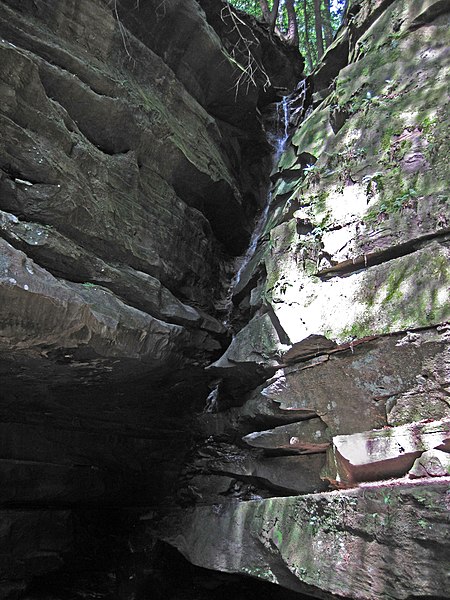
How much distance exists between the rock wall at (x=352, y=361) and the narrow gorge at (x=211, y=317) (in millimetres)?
24

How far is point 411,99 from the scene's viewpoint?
565cm

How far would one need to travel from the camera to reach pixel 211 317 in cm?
724

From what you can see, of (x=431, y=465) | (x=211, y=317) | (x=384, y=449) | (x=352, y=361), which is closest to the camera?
(x=431, y=465)

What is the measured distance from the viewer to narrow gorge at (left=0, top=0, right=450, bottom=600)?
426 cm

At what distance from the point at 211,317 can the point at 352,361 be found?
2.96m

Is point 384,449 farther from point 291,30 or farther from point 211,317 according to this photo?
point 291,30

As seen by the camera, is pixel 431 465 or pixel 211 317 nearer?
pixel 431 465

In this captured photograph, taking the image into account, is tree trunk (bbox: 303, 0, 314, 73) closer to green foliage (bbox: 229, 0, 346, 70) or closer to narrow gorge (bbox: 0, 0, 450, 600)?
green foliage (bbox: 229, 0, 346, 70)

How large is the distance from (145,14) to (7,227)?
481cm

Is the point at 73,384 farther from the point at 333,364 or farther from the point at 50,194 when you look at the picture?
the point at 333,364

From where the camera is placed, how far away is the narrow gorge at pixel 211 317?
14.0 feet

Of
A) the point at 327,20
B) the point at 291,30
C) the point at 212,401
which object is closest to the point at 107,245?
the point at 212,401

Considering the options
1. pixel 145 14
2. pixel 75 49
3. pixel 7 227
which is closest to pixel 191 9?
pixel 145 14

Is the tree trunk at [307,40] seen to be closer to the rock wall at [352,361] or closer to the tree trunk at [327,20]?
the tree trunk at [327,20]
